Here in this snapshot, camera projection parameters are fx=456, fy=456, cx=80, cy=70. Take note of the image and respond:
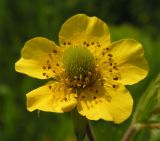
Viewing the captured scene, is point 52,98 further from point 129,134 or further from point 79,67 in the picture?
point 129,134

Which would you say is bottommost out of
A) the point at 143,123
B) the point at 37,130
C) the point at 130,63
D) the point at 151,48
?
the point at 37,130

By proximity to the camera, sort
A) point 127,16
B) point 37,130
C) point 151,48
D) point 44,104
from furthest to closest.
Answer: point 127,16
point 37,130
point 151,48
point 44,104

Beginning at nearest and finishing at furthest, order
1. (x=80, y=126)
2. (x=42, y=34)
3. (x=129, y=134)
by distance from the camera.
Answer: (x=80, y=126) < (x=129, y=134) < (x=42, y=34)

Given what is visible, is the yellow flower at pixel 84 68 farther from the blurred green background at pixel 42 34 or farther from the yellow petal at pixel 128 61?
the blurred green background at pixel 42 34

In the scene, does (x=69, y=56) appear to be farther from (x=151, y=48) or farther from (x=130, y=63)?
(x=151, y=48)

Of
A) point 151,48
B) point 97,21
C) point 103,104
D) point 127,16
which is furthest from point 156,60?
point 127,16

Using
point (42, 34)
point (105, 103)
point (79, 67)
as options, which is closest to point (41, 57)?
point (79, 67)

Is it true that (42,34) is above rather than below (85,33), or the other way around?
below
